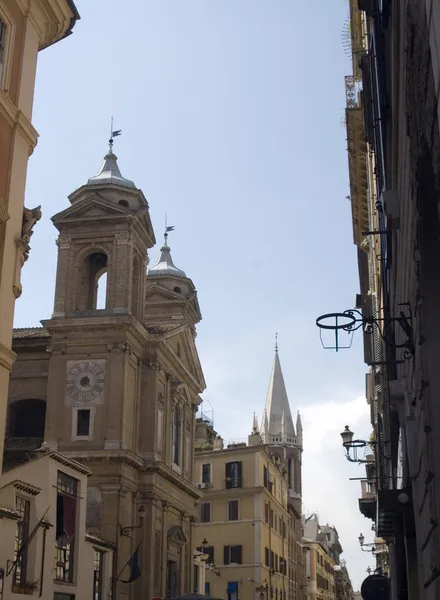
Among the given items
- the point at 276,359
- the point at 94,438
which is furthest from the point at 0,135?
the point at 276,359

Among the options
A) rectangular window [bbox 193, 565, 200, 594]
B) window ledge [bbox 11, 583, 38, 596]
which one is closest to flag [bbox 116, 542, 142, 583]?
window ledge [bbox 11, 583, 38, 596]

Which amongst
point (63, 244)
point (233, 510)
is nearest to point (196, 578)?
point (233, 510)

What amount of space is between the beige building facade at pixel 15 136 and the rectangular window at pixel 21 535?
7.30m

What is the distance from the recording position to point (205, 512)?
59531 mm

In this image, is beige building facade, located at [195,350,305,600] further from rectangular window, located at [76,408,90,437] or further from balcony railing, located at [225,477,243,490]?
rectangular window, located at [76,408,90,437]

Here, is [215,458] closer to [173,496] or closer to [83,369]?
[173,496]

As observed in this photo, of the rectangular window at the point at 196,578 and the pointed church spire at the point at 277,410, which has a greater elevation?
the pointed church spire at the point at 277,410

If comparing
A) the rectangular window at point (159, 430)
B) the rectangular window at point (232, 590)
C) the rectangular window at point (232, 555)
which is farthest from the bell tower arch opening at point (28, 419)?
the rectangular window at point (232, 590)

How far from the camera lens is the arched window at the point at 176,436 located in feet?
149

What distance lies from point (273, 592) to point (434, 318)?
186 ft

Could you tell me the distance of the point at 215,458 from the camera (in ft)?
199

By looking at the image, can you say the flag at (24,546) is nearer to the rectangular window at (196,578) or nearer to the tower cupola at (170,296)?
the rectangular window at (196,578)

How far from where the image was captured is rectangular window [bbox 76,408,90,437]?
38688 millimetres

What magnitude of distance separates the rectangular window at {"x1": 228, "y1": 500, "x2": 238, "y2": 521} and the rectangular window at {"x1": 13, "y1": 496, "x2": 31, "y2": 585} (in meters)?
37.0
